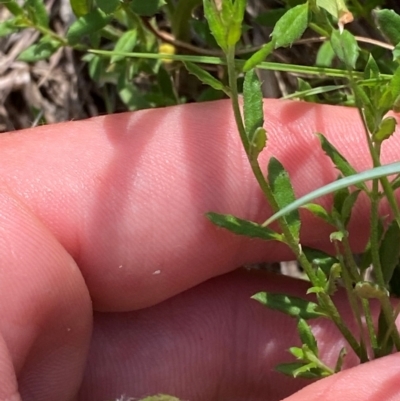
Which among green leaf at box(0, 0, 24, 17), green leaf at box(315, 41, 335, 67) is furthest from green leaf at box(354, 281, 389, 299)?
green leaf at box(0, 0, 24, 17)

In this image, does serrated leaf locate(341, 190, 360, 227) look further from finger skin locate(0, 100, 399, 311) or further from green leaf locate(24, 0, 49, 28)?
green leaf locate(24, 0, 49, 28)

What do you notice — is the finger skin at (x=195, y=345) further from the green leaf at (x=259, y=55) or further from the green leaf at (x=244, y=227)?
the green leaf at (x=259, y=55)

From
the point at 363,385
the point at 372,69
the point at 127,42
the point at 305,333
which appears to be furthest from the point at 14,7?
the point at 363,385

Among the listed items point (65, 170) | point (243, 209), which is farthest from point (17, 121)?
point (243, 209)

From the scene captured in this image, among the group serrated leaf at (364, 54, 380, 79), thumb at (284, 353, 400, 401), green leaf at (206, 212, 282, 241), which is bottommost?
thumb at (284, 353, 400, 401)

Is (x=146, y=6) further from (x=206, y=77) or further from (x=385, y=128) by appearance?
(x=385, y=128)

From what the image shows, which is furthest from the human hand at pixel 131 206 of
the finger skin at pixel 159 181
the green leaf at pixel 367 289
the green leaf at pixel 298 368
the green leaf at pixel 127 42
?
the green leaf at pixel 367 289
